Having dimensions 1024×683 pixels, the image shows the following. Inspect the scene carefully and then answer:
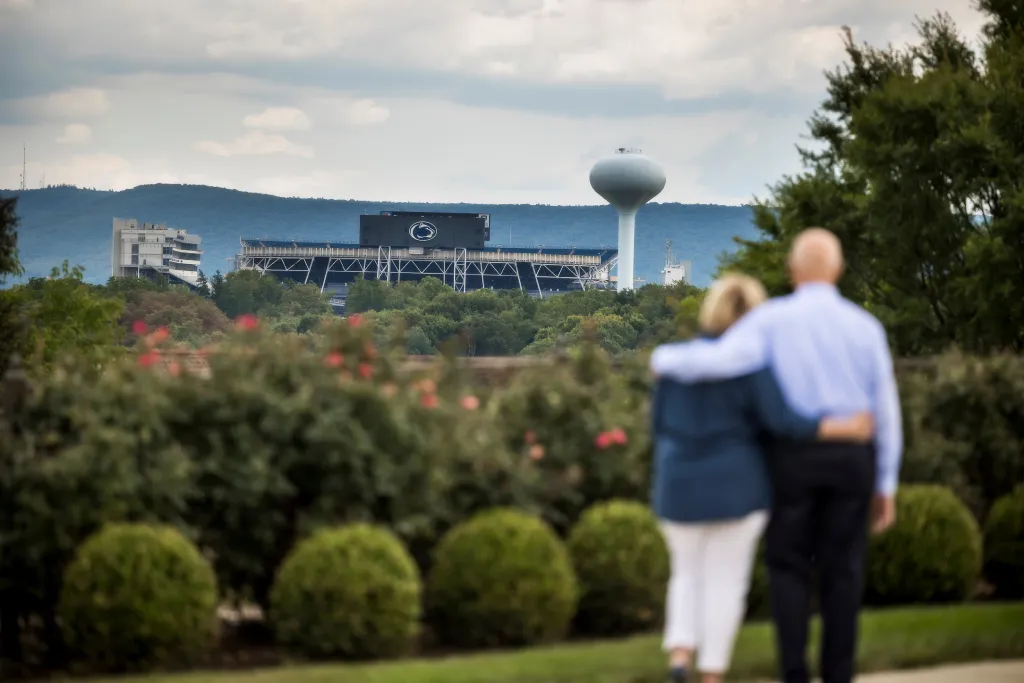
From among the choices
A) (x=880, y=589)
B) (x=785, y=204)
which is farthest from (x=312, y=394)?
(x=785, y=204)

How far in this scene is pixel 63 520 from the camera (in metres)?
8.77

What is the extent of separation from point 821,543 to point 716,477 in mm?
607

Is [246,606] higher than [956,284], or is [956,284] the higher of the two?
[956,284]

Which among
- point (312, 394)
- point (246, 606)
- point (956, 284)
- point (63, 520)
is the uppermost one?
point (956, 284)

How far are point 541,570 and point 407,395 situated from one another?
4.36 ft

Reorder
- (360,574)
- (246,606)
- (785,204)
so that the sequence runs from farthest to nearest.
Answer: (785,204) → (246,606) → (360,574)

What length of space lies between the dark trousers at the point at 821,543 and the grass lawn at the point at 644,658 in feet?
3.78

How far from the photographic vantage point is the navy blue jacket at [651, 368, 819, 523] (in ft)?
22.9

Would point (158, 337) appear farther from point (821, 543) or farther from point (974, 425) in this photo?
point (974, 425)

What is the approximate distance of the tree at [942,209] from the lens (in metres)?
25.8

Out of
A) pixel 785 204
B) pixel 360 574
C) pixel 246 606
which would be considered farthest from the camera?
pixel 785 204

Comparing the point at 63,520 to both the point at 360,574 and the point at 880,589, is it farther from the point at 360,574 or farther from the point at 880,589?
the point at 880,589

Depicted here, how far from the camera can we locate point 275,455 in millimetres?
9281

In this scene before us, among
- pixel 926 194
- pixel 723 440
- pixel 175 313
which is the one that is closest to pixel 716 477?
pixel 723 440
